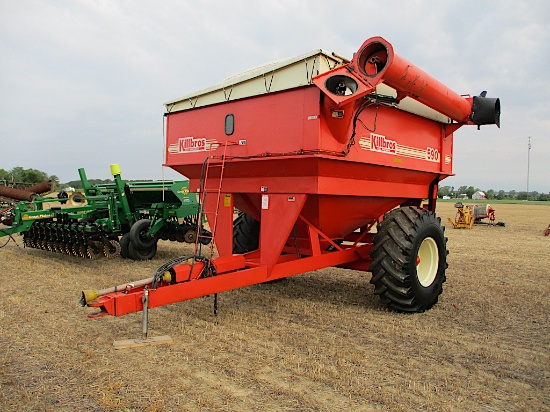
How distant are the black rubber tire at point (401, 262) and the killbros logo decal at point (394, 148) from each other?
0.70 meters

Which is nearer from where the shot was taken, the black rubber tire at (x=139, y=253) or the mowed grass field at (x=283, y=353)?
the mowed grass field at (x=283, y=353)

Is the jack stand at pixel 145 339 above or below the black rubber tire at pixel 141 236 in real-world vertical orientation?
below

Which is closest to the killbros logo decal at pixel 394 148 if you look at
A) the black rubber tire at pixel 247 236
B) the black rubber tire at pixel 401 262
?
the black rubber tire at pixel 401 262

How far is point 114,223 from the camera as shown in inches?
330

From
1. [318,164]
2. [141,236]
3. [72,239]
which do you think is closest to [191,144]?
[318,164]

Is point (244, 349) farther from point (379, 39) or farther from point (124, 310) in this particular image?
point (379, 39)

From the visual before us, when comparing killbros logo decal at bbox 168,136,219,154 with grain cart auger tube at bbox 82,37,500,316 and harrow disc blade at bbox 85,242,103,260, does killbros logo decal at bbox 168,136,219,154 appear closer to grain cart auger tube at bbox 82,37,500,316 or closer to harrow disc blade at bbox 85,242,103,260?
grain cart auger tube at bbox 82,37,500,316

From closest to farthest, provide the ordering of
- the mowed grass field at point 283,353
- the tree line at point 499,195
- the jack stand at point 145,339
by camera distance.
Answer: the mowed grass field at point 283,353, the jack stand at point 145,339, the tree line at point 499,195

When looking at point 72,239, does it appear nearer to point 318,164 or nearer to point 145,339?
point 145,339

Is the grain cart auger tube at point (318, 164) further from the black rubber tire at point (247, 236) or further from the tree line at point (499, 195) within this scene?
the tree line at point (499, 195)

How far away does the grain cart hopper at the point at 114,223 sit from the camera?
26.7 feet

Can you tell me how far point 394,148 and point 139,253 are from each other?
5191 millimetres

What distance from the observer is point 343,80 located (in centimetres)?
411

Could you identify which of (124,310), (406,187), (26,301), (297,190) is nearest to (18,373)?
(124,310)
